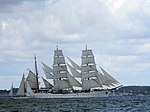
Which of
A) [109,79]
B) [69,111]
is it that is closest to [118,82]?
[109,79]

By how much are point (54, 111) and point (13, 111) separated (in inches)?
296

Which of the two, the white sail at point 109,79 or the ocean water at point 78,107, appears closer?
the ocean water at point 78,107

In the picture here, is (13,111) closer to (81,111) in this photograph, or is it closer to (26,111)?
(26,111)

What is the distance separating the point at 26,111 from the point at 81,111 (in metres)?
10.0

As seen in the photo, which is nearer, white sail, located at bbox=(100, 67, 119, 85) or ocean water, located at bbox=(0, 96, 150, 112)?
ocean water, located at bbox=(0, 96, 150, 112)

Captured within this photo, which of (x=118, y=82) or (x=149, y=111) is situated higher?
(x=118, y=82)

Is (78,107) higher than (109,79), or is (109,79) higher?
(109,79)

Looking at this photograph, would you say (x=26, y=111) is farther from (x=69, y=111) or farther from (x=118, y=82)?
(x=118, y=82)

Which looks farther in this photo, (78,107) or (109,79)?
(109,79)

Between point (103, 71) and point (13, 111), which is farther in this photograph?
point (103, 71)

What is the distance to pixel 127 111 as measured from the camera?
328 ft

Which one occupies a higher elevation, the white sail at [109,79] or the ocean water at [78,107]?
the white sail at [109,79]

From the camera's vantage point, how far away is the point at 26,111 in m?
103

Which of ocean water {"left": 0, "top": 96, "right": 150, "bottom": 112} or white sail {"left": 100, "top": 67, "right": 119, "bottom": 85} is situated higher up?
white sail {"left": 100, "top": 67, "right": 119, "bottom": 85}
